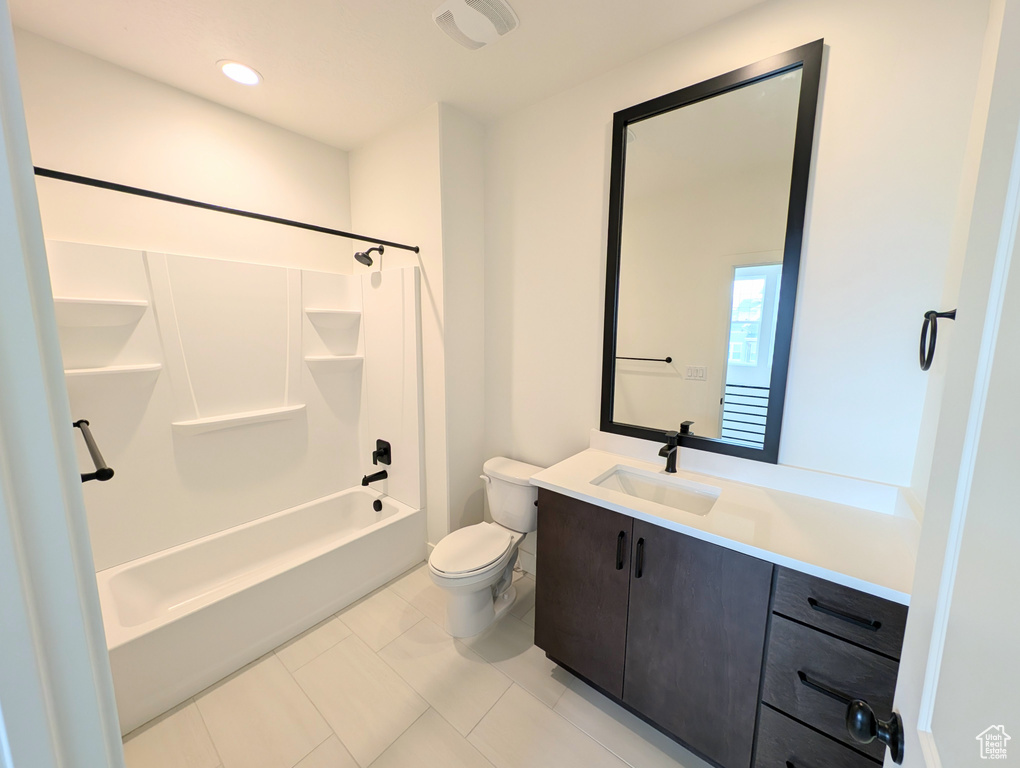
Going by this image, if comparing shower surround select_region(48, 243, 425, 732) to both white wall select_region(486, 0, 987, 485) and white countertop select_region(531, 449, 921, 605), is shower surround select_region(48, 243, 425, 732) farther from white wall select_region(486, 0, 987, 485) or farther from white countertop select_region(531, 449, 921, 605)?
white wall select_region(486, 0, 987, 485)

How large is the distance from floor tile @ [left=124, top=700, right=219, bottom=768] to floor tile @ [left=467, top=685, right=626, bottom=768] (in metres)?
0.96

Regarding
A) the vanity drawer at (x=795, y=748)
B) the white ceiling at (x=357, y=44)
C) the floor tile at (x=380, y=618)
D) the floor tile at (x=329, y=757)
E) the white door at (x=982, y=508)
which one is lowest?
the floor tile at (x=329, y=757)

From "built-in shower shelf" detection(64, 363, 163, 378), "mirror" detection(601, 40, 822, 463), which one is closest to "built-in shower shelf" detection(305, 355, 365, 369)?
"built-in shower shelf" detection(64, 363, 163, 378)

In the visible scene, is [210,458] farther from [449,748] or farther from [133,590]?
[449,748]

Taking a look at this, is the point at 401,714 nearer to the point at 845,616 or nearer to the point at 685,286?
the point at 845,616

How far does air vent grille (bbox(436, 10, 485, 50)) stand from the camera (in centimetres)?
148

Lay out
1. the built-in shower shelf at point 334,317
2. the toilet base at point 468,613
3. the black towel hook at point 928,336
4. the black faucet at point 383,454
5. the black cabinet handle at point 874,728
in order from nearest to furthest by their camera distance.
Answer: the black cabinet handle at point 874,728, the black towel hook at point 928,336, the toilet base at point 468,613, the built-in shower shelf at point 334,317, the black faucet at point 383,454

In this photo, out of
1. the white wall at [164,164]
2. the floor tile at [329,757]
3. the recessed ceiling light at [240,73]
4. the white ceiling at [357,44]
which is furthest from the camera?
the recessed ceiling light at [240,73]

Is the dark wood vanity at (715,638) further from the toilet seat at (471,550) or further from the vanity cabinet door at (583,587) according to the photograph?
the toilet seat at (471,550)

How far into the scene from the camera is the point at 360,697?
1.61 metres

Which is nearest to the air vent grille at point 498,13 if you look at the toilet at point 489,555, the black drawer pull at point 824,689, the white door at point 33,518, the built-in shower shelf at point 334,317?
the white door at point 33,518

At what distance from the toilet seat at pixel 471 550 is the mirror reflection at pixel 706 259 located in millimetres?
875

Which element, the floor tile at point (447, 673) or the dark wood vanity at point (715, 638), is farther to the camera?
the floor tile at point (447, 673)

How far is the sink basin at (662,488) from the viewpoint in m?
1.60
